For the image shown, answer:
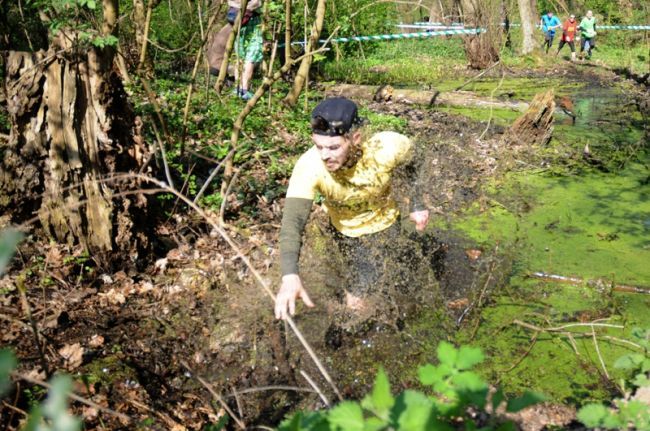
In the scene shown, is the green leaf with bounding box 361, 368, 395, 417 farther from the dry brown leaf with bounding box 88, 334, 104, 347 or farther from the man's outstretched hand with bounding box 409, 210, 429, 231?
the dry brown leaf with bounding box 88, 334, 104, 347

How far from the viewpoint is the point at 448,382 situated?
1.59 metres

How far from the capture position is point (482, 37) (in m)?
16.9

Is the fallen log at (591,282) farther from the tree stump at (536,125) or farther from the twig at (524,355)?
the tree stump at (536,125)

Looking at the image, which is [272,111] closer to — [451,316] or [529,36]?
[451,316]

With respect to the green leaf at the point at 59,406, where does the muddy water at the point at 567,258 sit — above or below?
below

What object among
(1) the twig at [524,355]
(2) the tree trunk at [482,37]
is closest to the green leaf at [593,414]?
(1) the twig at [524,355]

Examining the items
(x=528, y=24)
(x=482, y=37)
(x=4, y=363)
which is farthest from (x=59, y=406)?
(x=528, y=24)

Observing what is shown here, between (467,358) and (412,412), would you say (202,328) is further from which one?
(412,412)

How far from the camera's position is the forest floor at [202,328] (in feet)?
10.6

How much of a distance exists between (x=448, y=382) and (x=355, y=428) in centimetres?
43

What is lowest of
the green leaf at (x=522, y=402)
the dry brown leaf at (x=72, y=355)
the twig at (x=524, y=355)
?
the twig at (x=524, y=355)

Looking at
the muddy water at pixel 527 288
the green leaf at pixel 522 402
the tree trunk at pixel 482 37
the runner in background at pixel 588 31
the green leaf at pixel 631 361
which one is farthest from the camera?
the runner in background at pixel 588 31

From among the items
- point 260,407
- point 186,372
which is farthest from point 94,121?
point 260,407

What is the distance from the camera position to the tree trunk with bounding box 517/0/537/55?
62.3 ft
